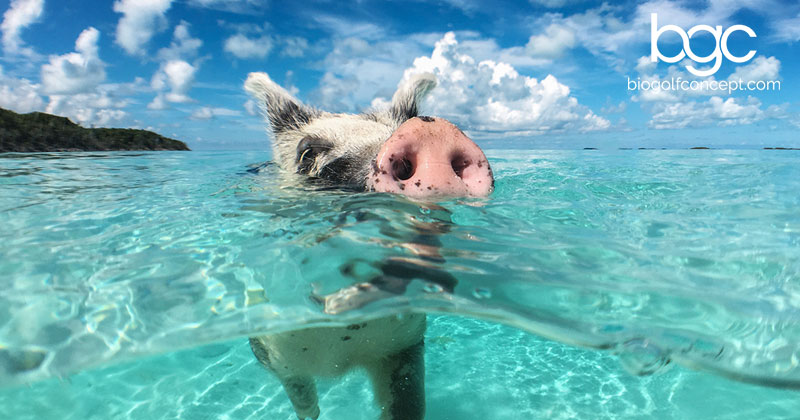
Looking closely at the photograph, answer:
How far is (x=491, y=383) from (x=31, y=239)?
368cm

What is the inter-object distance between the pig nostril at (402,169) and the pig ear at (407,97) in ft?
8.78

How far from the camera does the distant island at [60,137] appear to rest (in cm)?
2017

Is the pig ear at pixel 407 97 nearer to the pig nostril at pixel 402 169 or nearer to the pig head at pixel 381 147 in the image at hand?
the pig head at pixel 381 147

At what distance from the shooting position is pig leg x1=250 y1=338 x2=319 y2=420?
2916 mm

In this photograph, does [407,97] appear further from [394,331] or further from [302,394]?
[302,394]

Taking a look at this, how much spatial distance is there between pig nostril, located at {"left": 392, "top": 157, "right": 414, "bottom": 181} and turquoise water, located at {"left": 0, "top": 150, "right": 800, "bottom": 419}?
0.15 meters

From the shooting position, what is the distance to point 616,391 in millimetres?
3777

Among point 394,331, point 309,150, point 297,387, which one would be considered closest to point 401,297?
point 394,331

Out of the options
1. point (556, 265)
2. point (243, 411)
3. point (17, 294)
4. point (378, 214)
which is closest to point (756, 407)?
point (556, 265)

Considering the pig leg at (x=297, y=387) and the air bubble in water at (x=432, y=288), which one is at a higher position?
the air bubble in water at (x=432, y=288)

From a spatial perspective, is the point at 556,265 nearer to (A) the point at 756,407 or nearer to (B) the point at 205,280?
(B) the point at 205,280

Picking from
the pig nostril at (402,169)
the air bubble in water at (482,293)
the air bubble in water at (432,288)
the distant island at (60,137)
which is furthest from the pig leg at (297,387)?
the distant island at (60,137)

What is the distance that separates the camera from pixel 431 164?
2520 mm

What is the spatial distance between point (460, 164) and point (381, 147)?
20.1 inches
